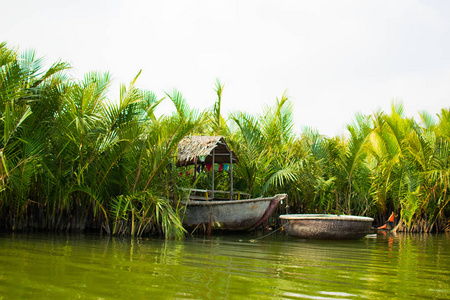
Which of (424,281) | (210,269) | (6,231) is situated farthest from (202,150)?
(424,281)

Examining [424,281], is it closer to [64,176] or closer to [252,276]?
[252,276]

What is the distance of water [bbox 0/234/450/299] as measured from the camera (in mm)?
3252

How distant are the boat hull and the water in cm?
381

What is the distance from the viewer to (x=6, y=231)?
841 centimetres

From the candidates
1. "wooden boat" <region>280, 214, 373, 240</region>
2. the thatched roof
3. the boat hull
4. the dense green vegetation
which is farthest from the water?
the thatched roof

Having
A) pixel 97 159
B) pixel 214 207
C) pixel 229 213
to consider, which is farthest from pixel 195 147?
pixel 97 159

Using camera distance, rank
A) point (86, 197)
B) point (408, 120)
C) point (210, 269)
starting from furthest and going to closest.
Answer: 1. point (408, 120)
2. point (86, 197)
3. point (210, 269)

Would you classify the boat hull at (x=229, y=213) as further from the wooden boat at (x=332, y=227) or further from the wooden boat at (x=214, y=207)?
the wooden boat at (x=332, y=227)

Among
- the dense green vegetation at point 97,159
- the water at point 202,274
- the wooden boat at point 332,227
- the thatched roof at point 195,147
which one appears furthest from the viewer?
the thatched roof at point 195,147

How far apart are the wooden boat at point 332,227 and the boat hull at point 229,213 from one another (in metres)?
1.20

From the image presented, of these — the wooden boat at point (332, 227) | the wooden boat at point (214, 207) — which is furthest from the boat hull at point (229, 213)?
the wooden boat at point (332, 227)

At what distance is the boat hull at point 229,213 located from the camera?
1026 cm

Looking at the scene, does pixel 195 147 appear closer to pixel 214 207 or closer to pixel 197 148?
pixel 197 148

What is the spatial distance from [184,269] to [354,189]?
33.3 ft
